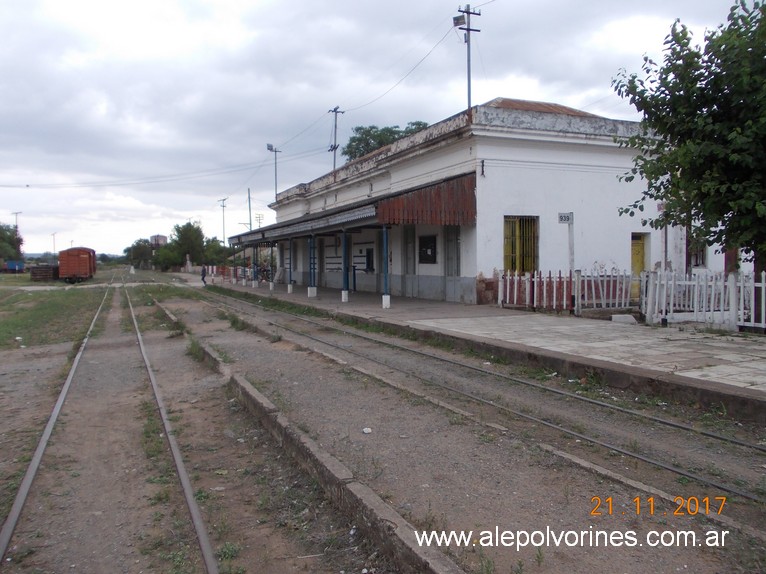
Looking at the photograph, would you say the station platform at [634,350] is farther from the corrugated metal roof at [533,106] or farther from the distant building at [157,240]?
the distant building at [157,240]

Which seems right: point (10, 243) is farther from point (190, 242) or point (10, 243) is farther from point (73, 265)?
point (73, 265)

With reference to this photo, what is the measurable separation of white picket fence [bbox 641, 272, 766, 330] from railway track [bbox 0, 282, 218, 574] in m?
10.6

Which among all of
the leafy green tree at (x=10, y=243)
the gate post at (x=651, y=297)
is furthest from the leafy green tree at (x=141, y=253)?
the gate post at (x=651, y=297)

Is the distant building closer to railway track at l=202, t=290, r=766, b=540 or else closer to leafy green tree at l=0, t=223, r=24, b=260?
leafy green tree at l=0, t=223, r=24, b=260

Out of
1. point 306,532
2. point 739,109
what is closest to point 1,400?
point 306,532

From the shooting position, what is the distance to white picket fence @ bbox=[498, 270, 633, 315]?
16.4 m

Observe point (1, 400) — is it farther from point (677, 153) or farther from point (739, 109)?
point (739, 109)

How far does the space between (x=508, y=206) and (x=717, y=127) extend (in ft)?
39.6

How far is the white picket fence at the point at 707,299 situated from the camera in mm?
11477

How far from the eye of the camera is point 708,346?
9.76 metres

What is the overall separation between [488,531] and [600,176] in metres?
19.0

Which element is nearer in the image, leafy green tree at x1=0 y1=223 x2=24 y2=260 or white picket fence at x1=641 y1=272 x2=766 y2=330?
white picket fence at x1=641 y1=272 x2=766 y2=330

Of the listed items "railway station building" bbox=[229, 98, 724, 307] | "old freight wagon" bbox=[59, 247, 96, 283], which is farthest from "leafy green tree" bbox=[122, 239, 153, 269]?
"railway station building" bbox=[229, 98, 724, 307]

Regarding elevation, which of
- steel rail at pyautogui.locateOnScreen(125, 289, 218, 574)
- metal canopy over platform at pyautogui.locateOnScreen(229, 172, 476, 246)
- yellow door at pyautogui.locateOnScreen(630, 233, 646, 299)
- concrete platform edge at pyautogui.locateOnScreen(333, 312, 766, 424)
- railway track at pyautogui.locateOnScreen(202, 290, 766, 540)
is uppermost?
metal canopy over platform at pyautogui.locateOnScreen(229, 172, 476, 246)
